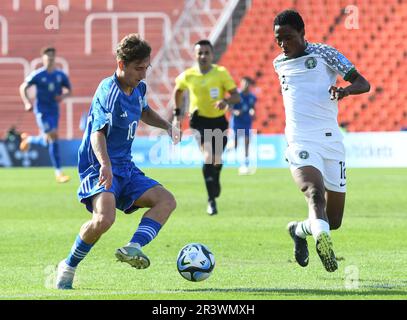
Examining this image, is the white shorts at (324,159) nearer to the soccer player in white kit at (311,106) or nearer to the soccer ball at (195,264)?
the soccer player in white kit at (311,106)

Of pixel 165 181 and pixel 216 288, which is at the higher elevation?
pixel 216 288

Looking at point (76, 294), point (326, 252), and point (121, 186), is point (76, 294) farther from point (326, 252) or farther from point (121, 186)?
point (326, 252)

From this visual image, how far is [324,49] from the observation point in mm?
8477

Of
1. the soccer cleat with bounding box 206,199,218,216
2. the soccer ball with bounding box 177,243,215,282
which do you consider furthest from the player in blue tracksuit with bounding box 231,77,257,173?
the soccer ball with bounding box 177,243,215,282

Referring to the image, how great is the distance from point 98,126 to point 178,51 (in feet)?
93.5

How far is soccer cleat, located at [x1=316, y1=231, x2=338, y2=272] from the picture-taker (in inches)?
290

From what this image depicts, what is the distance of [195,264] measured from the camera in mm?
7902

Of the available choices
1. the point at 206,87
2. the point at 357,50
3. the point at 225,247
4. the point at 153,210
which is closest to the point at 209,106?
the point at 206,87

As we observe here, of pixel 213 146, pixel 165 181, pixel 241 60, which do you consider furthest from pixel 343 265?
pixel 241 60

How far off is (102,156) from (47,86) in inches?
577

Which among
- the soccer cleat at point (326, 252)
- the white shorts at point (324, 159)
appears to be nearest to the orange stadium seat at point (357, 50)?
the white shorts at point (324, 159)

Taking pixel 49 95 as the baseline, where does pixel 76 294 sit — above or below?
above

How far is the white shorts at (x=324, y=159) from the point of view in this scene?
840 cm
